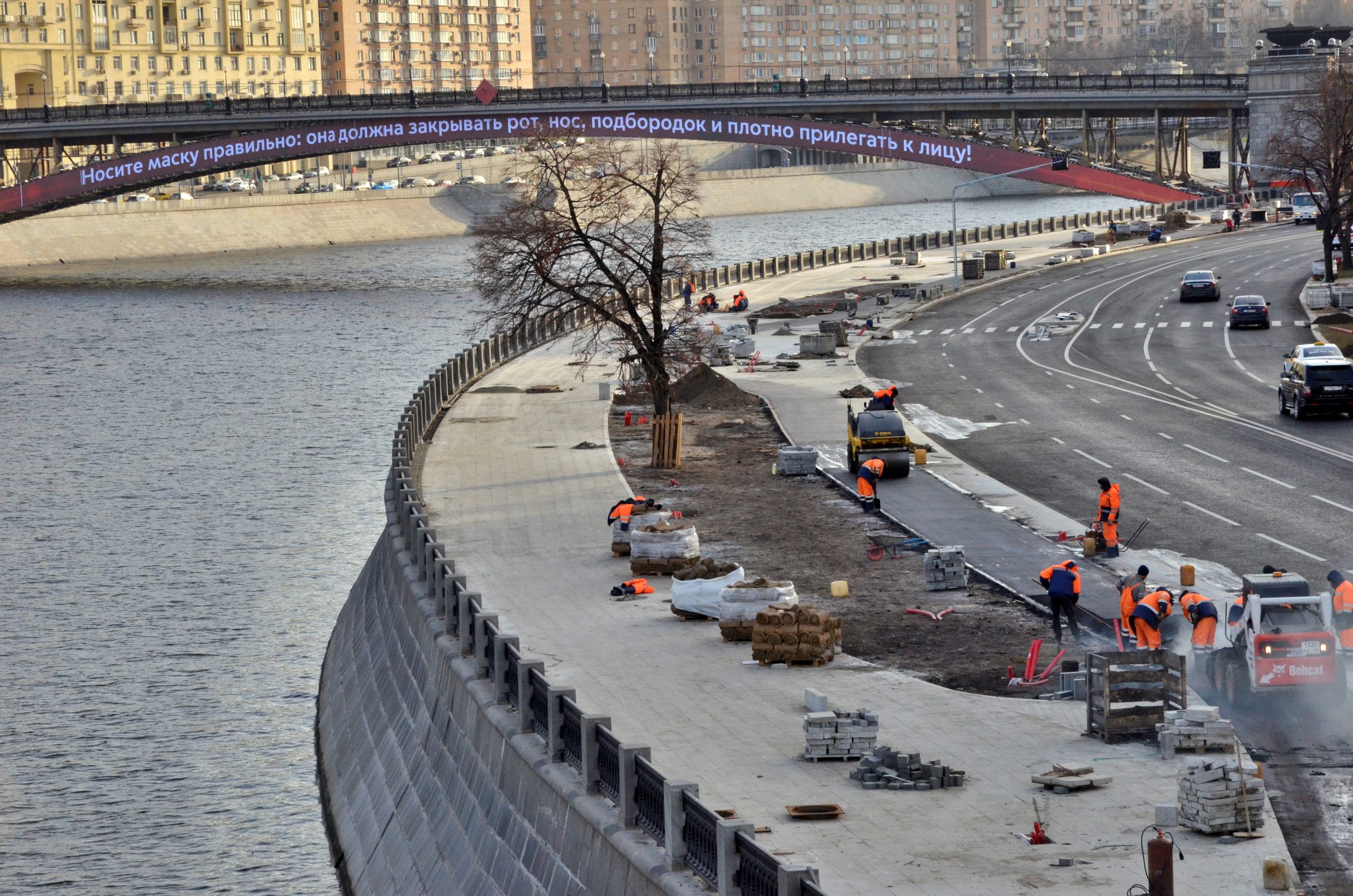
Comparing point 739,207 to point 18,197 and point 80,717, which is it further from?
point 80,717

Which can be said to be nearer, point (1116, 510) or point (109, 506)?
point (1116, 510)

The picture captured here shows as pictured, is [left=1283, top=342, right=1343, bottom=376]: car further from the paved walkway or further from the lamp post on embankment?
the lamp post on embankment

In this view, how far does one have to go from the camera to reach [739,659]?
88.1 ft

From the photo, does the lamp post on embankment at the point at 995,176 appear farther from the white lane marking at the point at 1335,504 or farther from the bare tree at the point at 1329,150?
the white lane marking at the point at 1335,504

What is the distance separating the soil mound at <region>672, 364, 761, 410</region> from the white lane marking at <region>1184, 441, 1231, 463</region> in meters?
14.2

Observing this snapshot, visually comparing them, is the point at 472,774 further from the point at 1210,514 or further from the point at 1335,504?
the point at 1335,504

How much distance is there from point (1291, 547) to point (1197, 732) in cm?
1556

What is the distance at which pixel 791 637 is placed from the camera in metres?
26.3

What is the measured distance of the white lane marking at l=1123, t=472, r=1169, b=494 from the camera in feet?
140

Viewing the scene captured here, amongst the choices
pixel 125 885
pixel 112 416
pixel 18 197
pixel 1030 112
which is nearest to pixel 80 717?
pixel 125 885

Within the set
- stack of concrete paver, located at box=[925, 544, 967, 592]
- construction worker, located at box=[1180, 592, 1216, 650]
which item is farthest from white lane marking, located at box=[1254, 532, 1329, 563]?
construction worker, located at box=[1180, 592, 1216, 650]

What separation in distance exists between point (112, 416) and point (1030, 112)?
75867 mm

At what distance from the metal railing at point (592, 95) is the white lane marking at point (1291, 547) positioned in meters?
86.0

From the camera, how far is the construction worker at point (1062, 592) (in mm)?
27688
